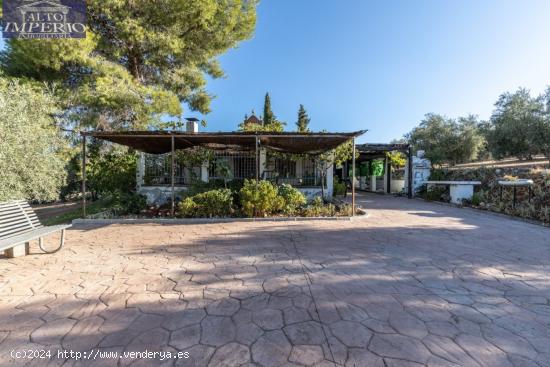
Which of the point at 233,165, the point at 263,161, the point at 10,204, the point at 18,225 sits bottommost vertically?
the point at 18,225

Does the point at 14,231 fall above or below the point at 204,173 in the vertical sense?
below

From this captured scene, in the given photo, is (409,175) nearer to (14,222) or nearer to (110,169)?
(110,169)

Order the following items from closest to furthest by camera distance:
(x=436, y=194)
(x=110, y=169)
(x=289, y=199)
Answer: (x=289, y=199) → (x=110, y=169) → (x=436, y=194)

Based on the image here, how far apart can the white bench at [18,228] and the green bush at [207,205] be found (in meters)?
3.34

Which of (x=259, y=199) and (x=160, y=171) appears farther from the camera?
(x=160, y=171)

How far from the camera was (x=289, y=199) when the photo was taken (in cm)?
816

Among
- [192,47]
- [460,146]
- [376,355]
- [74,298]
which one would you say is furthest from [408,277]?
[460,146]

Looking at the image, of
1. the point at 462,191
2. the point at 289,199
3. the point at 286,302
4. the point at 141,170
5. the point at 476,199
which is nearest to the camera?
the point at 286,302

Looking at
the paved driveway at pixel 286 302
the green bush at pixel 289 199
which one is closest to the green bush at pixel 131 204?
the paved driveway at pixel 286 302

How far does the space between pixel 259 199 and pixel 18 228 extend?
5.09m

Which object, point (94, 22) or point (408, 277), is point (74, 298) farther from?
point (94, 22)

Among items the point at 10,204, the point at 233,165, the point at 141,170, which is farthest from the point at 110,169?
the point at 10,204

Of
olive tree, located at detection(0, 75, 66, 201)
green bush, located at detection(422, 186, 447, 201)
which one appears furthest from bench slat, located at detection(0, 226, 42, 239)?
green bush, located at detection(422, 186, 447, 201)

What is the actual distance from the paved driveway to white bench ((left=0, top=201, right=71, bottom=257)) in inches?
10.1
